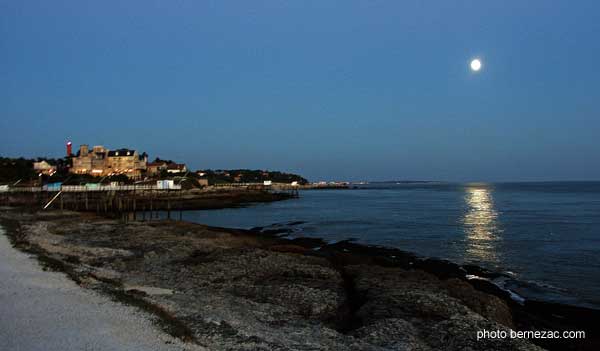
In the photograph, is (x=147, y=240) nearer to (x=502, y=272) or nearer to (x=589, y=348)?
(x=502, y=272)

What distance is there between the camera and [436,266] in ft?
77.8

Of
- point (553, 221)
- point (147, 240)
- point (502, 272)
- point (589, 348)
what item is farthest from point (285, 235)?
point (553, 221)

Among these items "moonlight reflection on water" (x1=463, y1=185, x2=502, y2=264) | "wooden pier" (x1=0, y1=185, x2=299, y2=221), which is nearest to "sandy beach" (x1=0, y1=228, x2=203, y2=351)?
"moonlight reflection on water" (x1=463, y1=185, x2=502, y2=264)

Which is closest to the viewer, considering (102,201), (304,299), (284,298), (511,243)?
(304,299)

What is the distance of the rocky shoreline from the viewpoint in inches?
432

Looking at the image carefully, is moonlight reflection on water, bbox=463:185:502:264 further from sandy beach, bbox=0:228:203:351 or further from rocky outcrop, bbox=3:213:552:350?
sandy beach, bbox=0:228:203:351

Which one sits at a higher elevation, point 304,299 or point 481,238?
point 304,299

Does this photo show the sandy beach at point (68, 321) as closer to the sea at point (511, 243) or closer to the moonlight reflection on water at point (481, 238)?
the sea at point (511, 243)

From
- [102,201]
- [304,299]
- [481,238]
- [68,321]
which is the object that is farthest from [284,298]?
[102,201]

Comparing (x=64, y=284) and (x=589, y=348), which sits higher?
(x=64, y=284)

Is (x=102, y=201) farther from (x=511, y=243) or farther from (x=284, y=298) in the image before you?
(x=284, y=298)

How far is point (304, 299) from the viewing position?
14.7 m

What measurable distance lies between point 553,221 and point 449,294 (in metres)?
39.2

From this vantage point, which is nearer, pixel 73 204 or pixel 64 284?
pixel 64 284
